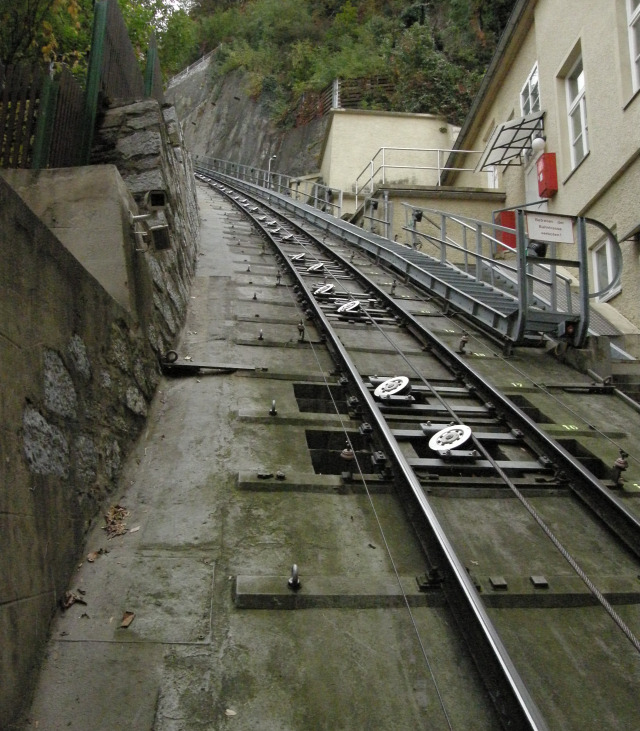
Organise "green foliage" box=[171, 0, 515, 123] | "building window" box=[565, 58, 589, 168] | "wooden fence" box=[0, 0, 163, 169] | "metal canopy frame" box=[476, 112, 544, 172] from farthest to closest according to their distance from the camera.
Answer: "green foliage" box=[171, 0, 515, 123]
"metal canopy frame" box=[476, 112, 544, 172]
"building window" box=[565, 58, 589, 168]
"wooden fence" box=[0, 0, 163, 169]

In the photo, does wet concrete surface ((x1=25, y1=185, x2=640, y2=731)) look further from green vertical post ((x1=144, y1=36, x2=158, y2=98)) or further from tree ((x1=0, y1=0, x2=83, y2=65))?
tree ((x1=0, y1=0, x2=83, y2=65))

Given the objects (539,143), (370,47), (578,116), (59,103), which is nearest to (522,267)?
(59,103)

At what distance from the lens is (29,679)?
2633 millimetres

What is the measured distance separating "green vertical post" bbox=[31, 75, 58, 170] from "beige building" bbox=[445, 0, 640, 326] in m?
7.95

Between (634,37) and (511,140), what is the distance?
4584 millimetres

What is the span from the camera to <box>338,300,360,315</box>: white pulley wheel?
927 centimetres

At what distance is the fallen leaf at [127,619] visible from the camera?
3.04 m

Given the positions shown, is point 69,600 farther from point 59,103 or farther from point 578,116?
point 578,116

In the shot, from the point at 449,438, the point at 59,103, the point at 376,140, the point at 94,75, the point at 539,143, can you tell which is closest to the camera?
the point at 449,438

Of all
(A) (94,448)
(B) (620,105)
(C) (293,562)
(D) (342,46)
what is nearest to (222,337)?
(A) (94,448)

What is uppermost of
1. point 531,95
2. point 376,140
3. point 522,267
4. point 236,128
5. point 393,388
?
point 236,128

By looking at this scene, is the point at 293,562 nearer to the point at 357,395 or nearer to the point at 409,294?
the point at 357,395

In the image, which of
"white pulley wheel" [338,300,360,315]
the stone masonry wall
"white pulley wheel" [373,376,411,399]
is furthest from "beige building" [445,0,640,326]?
the stone masonry wall

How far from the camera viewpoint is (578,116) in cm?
1355
